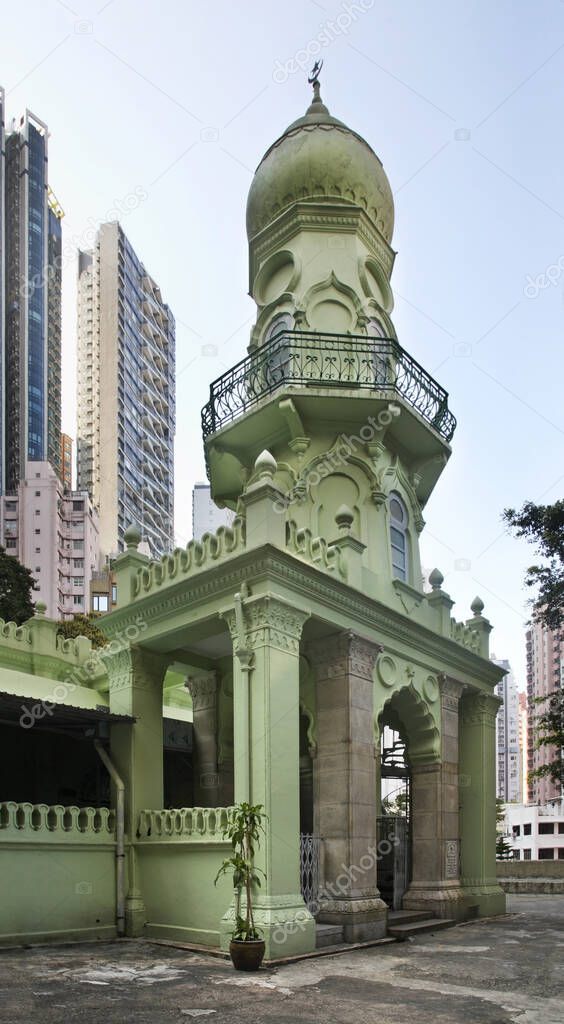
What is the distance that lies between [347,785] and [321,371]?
8703mm

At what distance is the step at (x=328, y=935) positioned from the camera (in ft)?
47.2

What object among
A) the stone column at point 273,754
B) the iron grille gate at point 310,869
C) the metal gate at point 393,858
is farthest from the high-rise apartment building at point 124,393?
the stone column at point 273,754

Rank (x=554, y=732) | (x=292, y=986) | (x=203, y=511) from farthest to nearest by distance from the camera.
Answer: (x=203, y=511)
(x=554, y=732)
(x=292, y=986)

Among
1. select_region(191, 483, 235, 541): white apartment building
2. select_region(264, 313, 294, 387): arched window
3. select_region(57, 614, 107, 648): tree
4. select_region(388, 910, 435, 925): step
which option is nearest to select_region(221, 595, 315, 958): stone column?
select_region(388, 910, 435, 925): step

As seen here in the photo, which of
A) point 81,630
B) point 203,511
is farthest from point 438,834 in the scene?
point 203,511

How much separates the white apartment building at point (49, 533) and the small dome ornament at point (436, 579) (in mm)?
82794

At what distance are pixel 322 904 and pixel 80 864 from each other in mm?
4299

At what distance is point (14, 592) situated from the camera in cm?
3962

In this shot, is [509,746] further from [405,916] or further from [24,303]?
[405,916]

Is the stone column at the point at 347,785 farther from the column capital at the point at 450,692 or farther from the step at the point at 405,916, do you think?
the column capital at the point at 450,692

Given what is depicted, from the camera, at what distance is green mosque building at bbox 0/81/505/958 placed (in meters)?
14.8

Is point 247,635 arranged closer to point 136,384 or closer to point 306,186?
point 306,186

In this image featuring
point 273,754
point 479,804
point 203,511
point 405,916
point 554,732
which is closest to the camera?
point 273,754

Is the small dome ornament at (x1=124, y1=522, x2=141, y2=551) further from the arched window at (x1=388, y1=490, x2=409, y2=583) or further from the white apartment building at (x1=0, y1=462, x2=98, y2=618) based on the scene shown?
the white apartment building at (x1=0, y1=462, x2=98, y2=618)
